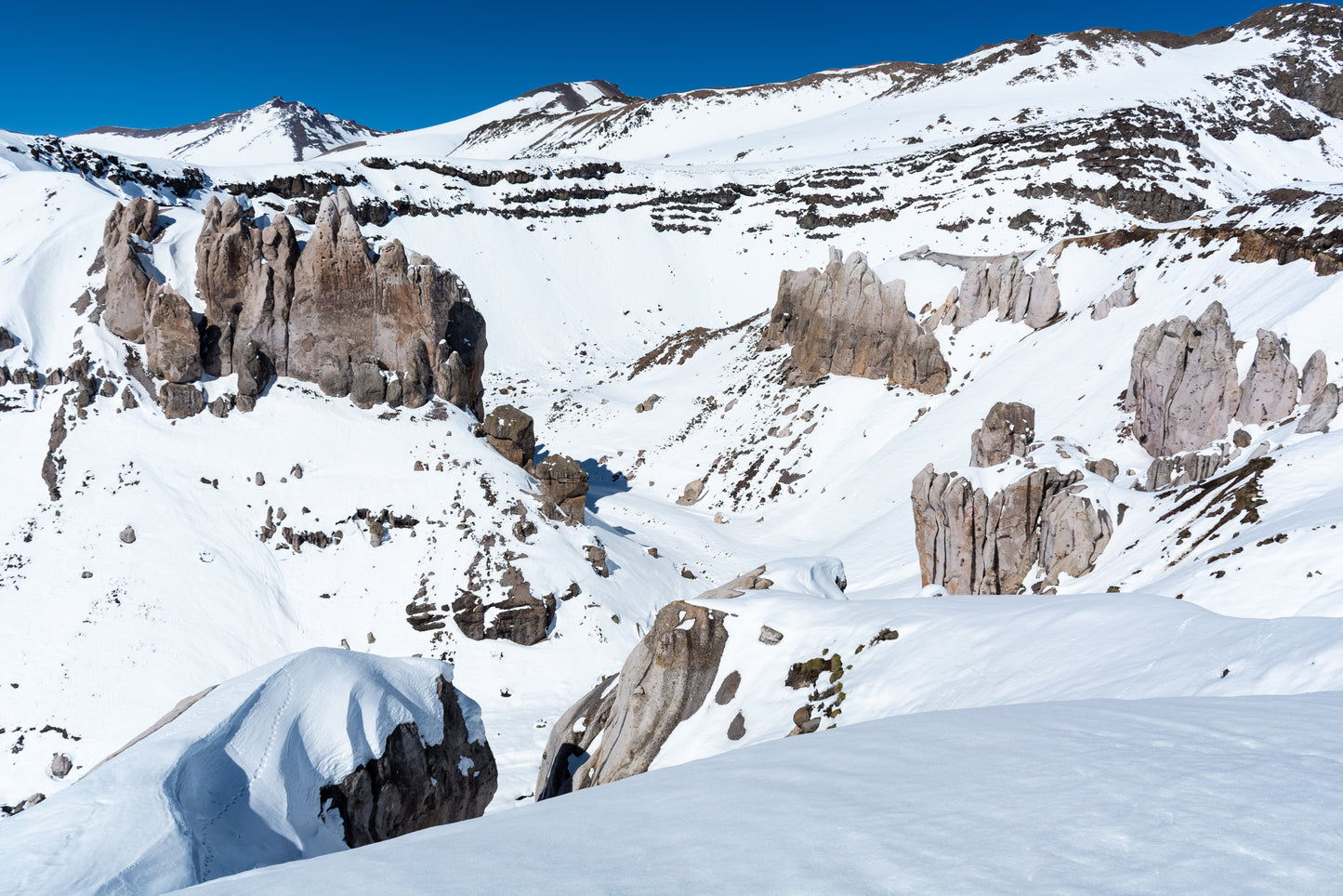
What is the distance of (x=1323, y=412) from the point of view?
20.8 metres

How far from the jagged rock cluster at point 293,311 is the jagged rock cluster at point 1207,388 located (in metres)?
26.8

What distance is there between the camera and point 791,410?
153ft

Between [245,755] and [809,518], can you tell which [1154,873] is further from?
[809,518]

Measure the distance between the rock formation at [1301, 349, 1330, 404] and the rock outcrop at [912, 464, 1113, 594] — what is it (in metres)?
7.08

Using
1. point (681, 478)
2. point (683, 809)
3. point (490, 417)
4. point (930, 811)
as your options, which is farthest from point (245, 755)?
point (681, 478)

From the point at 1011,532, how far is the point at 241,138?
653 feet

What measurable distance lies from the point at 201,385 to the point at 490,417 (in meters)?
11.3

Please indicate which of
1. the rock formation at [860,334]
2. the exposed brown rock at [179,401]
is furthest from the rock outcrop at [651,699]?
the rock formation at [860,334]

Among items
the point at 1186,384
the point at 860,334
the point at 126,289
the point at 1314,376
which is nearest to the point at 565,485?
the point at 126,289

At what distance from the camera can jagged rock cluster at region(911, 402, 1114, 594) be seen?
70.3ft

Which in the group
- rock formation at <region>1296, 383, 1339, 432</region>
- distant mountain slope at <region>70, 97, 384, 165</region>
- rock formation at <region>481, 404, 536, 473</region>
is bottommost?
rock formation at <region>1296, 383, 1339, 432</region>

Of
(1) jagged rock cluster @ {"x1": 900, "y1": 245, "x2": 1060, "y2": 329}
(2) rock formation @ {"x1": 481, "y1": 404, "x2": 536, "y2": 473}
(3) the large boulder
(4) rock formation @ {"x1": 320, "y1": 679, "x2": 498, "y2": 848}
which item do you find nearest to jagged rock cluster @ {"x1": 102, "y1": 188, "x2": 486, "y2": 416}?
(3) the large boulder

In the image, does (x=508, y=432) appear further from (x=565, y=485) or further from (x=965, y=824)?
(x=965, y=824)

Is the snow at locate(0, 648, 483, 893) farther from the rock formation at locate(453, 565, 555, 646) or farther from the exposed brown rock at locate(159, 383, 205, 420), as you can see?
the exposed brown rock at locate(159, 383, 205, 420)
